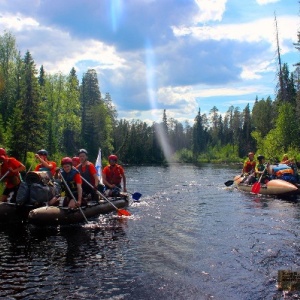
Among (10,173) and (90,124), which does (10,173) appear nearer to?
(10,173)

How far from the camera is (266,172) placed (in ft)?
66.0

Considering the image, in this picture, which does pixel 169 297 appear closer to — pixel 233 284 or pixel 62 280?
pixel 233 284

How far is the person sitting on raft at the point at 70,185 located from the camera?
11203 mm

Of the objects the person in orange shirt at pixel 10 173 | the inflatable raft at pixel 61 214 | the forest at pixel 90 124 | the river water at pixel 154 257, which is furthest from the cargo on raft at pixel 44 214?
the forest at pixel 90 124

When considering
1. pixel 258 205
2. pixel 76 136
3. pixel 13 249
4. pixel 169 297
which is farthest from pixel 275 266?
pixel 76 136

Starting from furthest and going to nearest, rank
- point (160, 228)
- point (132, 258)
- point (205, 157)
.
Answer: point (205, 157)
point (160, 228)
point (132, 258)

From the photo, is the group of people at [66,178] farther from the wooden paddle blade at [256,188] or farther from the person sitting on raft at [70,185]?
the wooden paddle blade at [256,188]

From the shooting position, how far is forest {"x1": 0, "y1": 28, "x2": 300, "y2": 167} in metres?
37.4

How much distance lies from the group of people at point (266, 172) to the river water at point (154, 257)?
5.27 meters

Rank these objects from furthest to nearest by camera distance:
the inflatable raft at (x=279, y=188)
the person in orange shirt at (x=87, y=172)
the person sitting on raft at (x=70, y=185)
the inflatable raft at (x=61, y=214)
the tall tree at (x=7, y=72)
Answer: the tall tree at (x=7, y=72) → the inflatable raft at (x=279, y=188) → the person in orange shirt at (x=87, y=172) → the person sitting on raft at (x=70, y=185) → the inflatable raft at (x=61, y=214)

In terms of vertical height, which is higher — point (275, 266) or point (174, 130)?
point (174, 130)

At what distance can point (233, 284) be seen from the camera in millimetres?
6832

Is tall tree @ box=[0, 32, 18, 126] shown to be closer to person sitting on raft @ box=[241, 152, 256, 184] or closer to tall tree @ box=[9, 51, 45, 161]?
tall tree @ box=[9, 51, 45, 161]

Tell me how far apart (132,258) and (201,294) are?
2286mm
